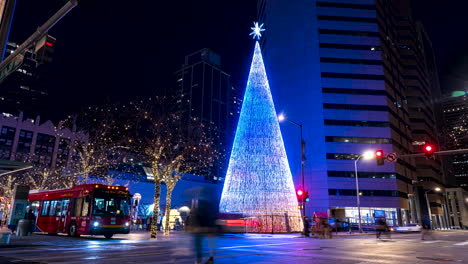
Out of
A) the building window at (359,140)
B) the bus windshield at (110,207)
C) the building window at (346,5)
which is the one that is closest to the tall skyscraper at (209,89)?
the building window at (346,5)

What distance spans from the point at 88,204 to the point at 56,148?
86668 millimetres

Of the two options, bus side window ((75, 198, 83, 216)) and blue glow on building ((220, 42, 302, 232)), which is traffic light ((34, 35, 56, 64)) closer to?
bus side window ((75, 198, 83, 216))

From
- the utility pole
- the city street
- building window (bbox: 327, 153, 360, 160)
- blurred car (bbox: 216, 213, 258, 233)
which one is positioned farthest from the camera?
building window (bbox: 327, 153, 360, 160)

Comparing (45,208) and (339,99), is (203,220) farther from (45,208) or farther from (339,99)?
(339,99)

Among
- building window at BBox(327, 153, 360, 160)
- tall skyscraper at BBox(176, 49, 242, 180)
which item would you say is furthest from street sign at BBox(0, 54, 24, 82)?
tall skyscraper at BBox(176, 49, 242, 180)

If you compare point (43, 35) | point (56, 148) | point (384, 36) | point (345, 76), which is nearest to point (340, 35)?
point (345, 76)

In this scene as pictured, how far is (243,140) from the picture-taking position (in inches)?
1155

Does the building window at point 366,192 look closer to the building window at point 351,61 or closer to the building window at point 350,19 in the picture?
the building window at point 351,61

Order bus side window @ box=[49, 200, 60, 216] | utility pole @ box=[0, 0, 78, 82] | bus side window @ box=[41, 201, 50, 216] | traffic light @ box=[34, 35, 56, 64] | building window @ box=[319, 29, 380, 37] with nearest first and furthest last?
utility pole @ box=[0, 0, 78, 82], traffic light @ box=[34, 35, 56, 64], bus side window @ box=[49, 200, 60, 216], bus side window @ box=[41, 201, 50, 216], building window @ box=[319, 29, 380, 37]

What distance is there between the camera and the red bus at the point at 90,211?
19.7m

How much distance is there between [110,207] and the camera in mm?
20375

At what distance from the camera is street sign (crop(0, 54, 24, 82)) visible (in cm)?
985

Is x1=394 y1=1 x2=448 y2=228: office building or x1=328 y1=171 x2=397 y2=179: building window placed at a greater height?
x1=394 y1=1 x2=448 y2=228: office building

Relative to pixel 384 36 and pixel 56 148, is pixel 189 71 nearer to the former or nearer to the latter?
pixel 56 148
